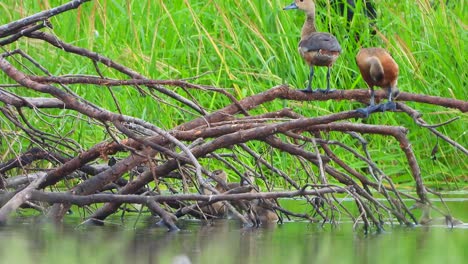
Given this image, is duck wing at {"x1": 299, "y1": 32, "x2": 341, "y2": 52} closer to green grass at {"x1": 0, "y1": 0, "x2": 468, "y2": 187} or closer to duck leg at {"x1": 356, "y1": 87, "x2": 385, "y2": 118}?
duck leg at {"x1": 356, "y1": 87, "x2": 385, "y2": 118}

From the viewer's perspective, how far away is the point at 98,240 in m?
5.77

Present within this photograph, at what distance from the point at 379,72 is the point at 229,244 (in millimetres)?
1049

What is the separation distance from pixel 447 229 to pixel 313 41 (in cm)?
117

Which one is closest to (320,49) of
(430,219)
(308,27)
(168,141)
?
(308,27)

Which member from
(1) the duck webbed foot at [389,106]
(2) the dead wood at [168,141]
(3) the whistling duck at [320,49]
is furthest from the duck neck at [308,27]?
(1) the duck webbed foot at [389,106]

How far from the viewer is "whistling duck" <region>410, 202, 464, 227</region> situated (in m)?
6.52

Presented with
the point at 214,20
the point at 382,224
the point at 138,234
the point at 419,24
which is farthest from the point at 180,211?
the point at 419,24

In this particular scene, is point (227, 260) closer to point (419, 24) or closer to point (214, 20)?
point (214, 20)

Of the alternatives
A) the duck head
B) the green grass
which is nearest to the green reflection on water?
the duck head

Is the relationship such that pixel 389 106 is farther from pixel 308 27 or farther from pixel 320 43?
pixel 308 27

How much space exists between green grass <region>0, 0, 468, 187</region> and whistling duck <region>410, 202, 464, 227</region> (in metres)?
1.75

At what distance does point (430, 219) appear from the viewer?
6.77 metres

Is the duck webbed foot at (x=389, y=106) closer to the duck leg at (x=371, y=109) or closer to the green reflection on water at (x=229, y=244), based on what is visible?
the duck leg at (x=371, y=109)

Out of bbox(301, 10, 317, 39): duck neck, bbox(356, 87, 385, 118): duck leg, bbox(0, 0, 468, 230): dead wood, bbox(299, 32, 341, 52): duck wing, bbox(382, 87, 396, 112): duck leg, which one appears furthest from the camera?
bbox(301, 10, 317, 39): duck neck
